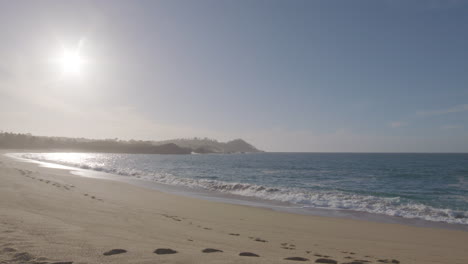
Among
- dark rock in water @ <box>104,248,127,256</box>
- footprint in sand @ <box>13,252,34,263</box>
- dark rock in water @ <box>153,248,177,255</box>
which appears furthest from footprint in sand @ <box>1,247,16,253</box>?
dark rock in water @ <box>153,248,177,255</box>

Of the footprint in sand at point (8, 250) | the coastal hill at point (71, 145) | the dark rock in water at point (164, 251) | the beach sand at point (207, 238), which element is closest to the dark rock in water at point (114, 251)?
the beach sand at point (207, 238)

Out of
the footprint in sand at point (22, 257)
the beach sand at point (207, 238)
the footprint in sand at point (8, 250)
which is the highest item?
the footprint in sand at point (8, 250)

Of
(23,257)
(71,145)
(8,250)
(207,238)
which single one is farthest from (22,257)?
(71,145)

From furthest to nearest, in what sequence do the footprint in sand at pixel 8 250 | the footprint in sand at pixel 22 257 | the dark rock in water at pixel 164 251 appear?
the dark rock in water at pixel 164 251 → the footprint in sand at pixel 8 250 → the footprint in sand at pixel 22 257

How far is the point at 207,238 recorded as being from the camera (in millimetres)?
7297

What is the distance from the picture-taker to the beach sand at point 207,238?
15.4ft

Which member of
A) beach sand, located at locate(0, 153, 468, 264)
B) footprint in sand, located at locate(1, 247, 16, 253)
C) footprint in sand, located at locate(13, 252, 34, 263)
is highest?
footprint in sand, located at locate(1, 247, 16, 253)

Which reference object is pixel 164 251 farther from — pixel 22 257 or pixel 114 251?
pixel 22 257

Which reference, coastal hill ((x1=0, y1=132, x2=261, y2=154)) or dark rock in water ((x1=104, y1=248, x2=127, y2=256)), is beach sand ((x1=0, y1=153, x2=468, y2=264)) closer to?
dark rock in water ((x1=104, y1=248, x2=127, y2=256))

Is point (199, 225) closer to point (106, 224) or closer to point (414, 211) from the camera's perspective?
point (106, 224)

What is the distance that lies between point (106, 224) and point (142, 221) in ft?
4.39

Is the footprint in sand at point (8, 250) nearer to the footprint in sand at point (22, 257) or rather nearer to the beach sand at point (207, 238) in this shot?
the beach sand at point (207, 238)

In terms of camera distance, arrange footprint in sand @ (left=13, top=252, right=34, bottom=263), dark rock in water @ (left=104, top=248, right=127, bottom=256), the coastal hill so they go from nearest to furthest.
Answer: footprint in sand @ (left=13, top=252, right=34, bottom=263) → dark rock in water @ (left=104, top=248, right=127, bottom=256) → the coastal hill

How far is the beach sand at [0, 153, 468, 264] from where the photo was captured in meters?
4.69
